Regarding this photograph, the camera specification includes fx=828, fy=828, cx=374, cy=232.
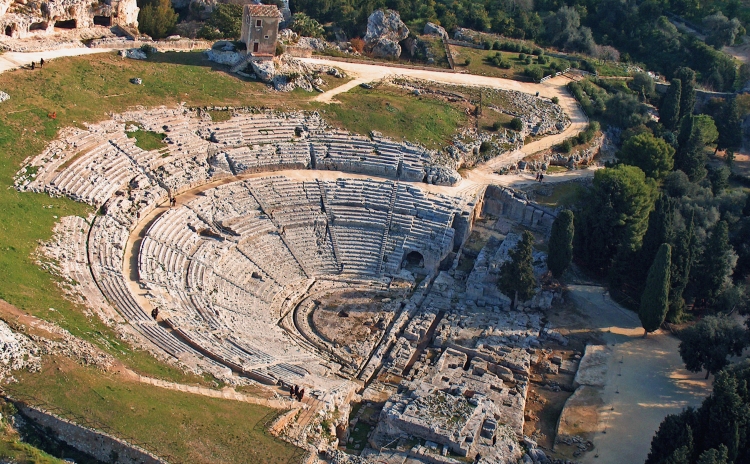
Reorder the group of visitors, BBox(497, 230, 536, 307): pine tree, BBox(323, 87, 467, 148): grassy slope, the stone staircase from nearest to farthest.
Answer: the group of visitors → BBox(497, 230, 536, 307): pine tree → the stone staircase → BBox(323, 87, 467, 148): grassy slope

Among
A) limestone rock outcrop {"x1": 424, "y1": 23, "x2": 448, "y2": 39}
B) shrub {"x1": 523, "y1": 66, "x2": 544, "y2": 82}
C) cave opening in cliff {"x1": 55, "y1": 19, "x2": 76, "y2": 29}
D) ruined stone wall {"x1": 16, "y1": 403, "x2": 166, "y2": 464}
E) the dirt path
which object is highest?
limestone rock outcrop {"x1": 424, "y1": 23, "x2": 448, "y2": 39}

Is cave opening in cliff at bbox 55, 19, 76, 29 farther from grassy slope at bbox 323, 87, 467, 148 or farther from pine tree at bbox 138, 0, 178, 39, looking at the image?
grassy slope at bbox 323, 87, 467, 148

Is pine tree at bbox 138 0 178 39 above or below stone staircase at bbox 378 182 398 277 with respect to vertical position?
above

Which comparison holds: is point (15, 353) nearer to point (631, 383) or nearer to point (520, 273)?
point (520, 273)

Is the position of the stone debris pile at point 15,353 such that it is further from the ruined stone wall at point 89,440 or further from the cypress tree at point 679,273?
the cypress tree at point 679,273

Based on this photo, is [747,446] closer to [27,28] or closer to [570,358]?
[570,358]

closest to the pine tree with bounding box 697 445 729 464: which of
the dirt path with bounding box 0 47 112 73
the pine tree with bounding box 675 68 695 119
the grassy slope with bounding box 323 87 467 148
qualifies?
the grassy slope with bounding box 323 87 467 148

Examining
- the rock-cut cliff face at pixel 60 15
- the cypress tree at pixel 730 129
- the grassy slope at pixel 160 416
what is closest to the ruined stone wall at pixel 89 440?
the grassy slope at pixel 160 416

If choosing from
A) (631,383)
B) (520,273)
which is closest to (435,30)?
(520,273)
